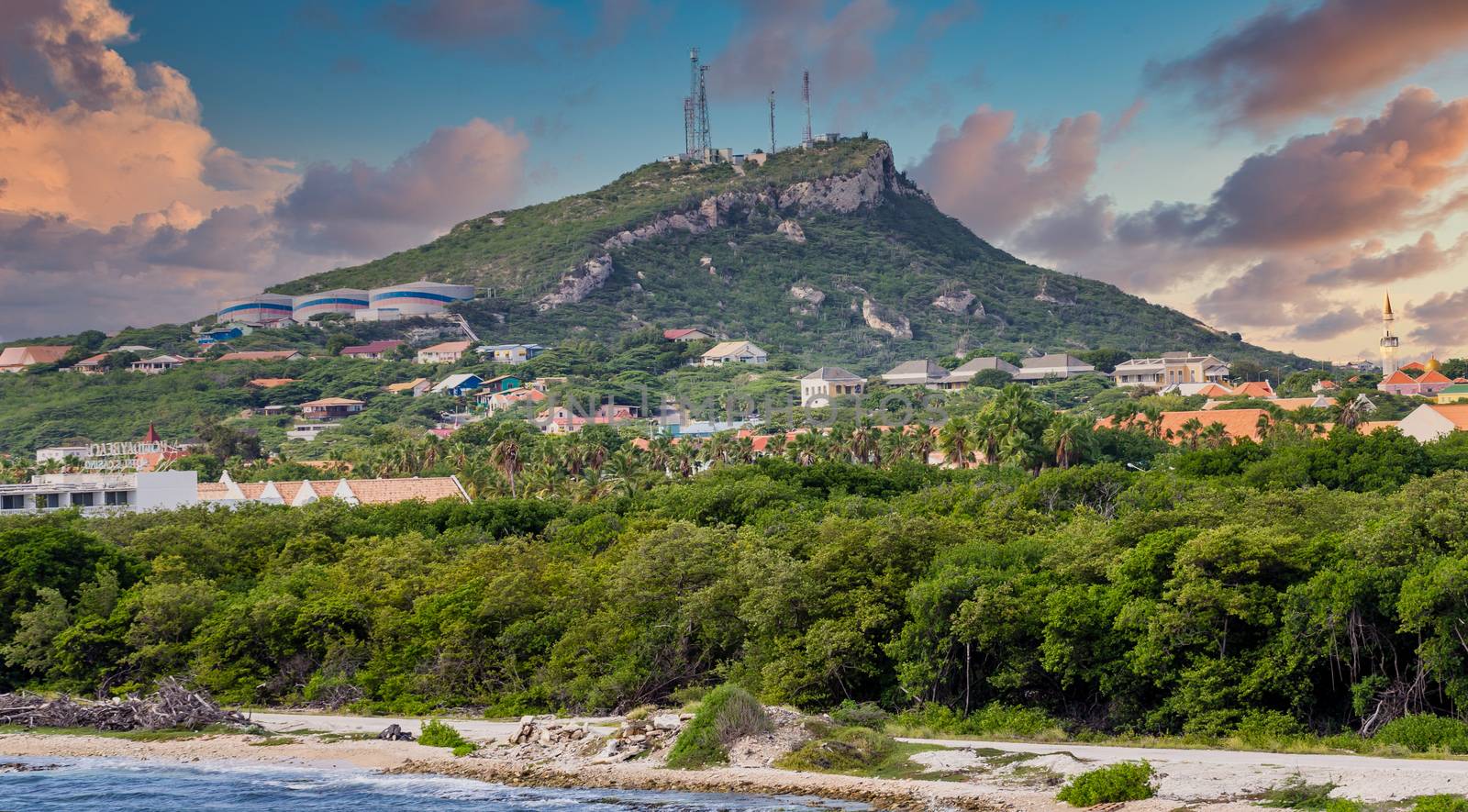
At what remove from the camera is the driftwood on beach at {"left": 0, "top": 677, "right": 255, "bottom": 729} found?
39938 mm

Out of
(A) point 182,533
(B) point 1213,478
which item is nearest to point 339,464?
(A) point 182,533

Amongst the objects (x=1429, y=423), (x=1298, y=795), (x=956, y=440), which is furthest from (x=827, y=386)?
(x=1298, y=795)

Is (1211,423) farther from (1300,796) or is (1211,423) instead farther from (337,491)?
(1300,796)

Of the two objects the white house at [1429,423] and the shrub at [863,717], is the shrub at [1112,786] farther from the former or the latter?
the white house at [1429,423]

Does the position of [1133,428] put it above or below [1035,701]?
above

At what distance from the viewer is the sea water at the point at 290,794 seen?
30.5 meters

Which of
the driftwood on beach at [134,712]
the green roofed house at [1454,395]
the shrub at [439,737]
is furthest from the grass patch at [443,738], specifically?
the green roofed house at [1454,395]

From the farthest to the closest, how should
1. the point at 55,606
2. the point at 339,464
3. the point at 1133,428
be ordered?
the point at 339,464 < the point at 1133,428 < the point at 55,606

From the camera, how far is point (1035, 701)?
114 feet

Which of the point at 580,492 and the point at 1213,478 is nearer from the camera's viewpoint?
the point at 1213,478

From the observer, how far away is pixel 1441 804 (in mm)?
23250

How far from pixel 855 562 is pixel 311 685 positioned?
1723 cm

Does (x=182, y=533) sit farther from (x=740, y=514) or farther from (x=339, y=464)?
(x=339, y=464)

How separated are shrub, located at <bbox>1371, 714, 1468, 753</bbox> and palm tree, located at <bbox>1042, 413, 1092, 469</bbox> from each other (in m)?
45.4
